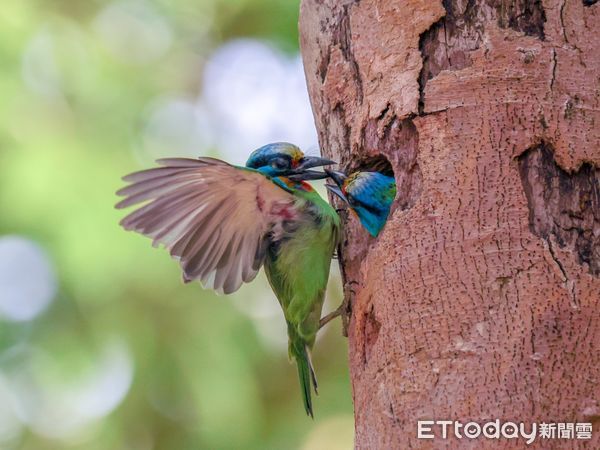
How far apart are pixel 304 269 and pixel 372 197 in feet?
2.19

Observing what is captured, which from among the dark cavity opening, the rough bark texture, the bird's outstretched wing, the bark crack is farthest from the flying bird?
the bark crack

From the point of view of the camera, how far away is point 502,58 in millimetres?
3209

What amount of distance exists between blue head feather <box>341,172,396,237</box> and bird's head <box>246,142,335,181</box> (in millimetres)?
417

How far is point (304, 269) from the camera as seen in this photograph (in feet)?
13.7

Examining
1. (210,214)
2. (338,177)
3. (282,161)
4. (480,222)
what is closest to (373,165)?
(338,177)

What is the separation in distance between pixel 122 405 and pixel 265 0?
9.97ft

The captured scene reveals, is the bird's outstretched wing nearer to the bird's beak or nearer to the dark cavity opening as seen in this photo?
the bird's beak

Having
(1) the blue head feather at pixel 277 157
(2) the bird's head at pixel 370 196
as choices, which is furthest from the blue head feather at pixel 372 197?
(1) the blue head feather at pixel 277 157

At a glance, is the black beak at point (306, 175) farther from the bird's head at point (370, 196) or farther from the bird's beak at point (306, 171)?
the bird's head at point (370, 196)

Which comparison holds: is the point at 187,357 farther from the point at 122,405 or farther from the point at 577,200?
the point at 577,200

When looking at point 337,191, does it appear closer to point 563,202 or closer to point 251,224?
point 251,224

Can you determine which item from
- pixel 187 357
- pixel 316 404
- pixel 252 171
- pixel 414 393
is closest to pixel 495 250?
pixel 414 393

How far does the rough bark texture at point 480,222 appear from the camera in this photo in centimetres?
279

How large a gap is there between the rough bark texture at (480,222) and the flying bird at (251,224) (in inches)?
21.4
